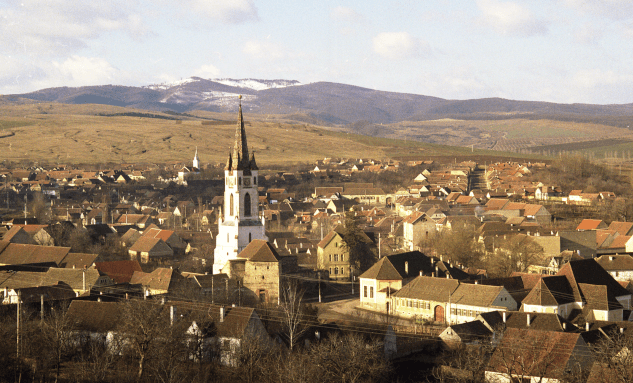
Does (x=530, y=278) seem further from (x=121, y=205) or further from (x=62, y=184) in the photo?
(x=62, y=184)

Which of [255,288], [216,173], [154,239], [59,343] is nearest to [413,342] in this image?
[255,288]

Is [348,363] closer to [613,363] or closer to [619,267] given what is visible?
[613,363]

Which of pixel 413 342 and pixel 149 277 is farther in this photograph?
pixel 149 277

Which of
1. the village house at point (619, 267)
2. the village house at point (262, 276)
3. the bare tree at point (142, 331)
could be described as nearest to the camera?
the bare tree at point (142, 331)

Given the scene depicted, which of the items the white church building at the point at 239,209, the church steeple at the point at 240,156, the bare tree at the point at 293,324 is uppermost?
the church steeple at the point at 240,156

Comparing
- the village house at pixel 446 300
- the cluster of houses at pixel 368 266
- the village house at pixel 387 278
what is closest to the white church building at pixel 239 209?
the cluster of houses at pixel 368 266

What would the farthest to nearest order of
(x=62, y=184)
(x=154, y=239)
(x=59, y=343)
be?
(x=62, y=184) < (x=154, y=239) < (x=59, y=343)

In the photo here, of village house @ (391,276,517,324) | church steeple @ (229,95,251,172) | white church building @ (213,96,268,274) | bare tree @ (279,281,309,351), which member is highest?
church steeple @ (229,95,251,172)

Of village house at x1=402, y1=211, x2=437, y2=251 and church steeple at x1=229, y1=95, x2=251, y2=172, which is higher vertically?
church steeple at x1=229, y1=95, x2=251, y2=172

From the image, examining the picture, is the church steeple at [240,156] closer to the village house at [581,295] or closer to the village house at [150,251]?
the village house at [150,251]

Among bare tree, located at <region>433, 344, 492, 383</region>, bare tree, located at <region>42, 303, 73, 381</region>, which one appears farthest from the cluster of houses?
bare tree, located at <region>42, 303, 73, 381</region>

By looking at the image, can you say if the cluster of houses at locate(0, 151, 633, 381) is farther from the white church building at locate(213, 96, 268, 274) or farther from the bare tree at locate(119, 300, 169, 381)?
the bare tree at locate(119, 300, 169, 381)
